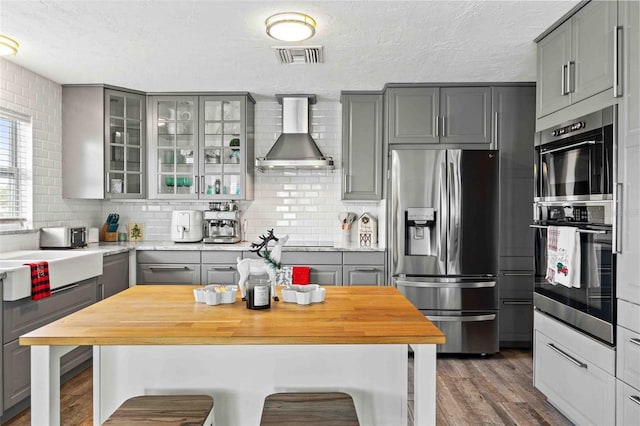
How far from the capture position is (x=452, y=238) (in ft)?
12.9

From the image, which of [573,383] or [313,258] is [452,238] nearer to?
[313,258]

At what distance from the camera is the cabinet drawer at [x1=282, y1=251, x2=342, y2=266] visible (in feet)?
13.8

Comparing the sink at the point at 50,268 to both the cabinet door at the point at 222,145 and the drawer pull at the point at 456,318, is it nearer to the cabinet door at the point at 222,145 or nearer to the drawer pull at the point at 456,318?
the cabinet door at the point at 222,145

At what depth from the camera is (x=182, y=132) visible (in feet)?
15.0

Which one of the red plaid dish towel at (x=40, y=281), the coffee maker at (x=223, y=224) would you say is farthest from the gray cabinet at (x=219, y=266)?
the red plaid dish towel at (x=40, y=281)

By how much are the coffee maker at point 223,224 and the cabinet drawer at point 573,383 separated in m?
2.96

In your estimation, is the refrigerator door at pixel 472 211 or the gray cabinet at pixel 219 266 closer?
the refrigerator door at pixel 472 211

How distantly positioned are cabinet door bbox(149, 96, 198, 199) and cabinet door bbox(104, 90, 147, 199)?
0.35 ft

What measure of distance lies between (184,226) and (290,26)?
2.59 m

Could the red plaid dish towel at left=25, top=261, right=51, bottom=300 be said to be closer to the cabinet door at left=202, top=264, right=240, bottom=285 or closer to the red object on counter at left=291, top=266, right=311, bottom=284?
the cabinet door at left=202, top=264, right=240, bottom=285

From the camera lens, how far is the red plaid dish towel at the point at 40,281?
2.83 metres

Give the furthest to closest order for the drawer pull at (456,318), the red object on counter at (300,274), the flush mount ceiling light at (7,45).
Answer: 1. the red object on counter at (300,274)
2. the drawer pull at (456,318)
3. the flush mount ceiling light at (7,45)

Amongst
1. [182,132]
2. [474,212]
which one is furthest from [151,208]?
[474,212]

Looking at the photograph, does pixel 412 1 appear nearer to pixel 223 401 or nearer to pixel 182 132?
pixel 223 401
